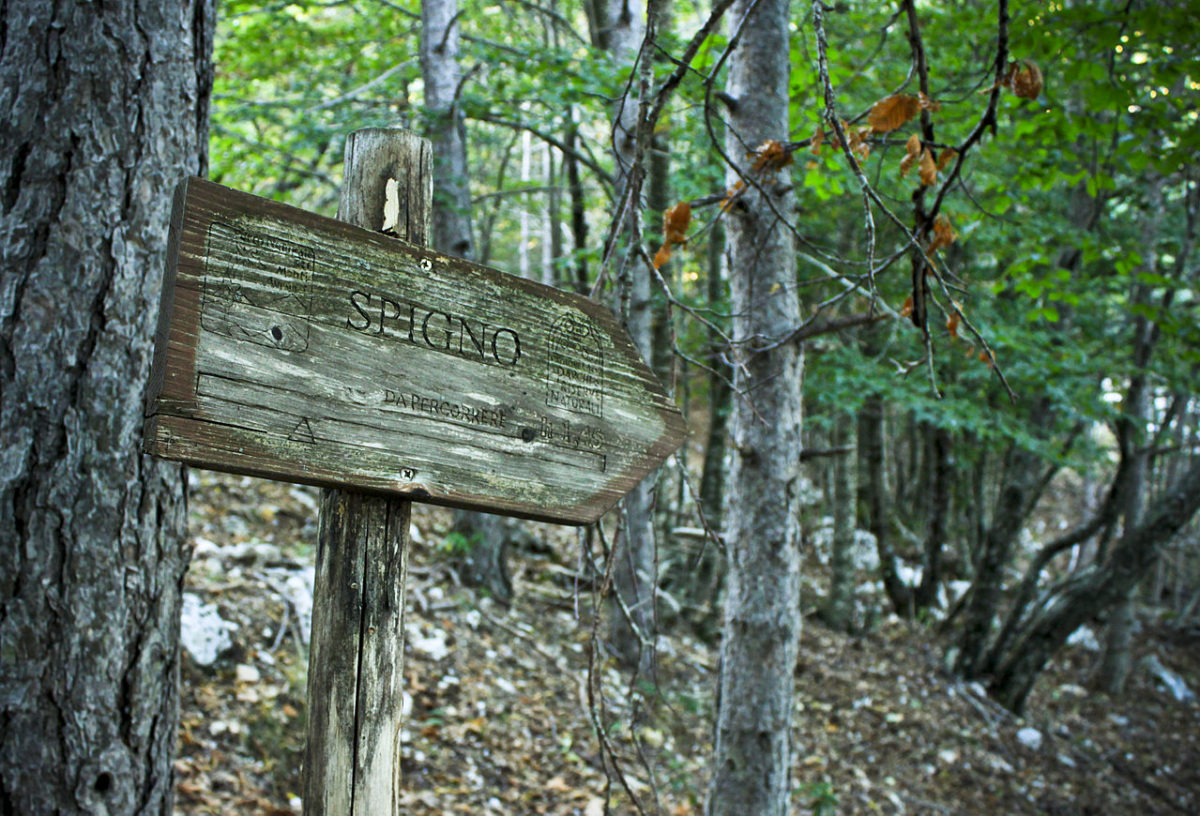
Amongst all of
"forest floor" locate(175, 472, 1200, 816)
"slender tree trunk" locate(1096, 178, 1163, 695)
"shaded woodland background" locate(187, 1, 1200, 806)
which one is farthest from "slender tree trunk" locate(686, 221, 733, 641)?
"slender tree trunk" locate(1096, 178, 1163, 695)

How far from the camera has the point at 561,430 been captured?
159cm

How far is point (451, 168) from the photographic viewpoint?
6.97 meters

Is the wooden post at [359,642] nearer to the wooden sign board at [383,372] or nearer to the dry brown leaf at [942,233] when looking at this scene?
the wooden sign board at [383,372]

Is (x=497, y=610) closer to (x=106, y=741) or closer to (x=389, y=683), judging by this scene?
(x=106, y=741)

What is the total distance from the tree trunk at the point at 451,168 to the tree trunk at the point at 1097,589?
559 cm

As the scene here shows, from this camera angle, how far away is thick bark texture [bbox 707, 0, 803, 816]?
3549mm

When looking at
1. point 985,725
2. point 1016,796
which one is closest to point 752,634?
point 1016,796

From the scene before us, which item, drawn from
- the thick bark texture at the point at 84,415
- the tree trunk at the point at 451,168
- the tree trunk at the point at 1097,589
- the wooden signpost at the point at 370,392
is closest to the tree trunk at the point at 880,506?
the tree trunk at the point at 1097,589

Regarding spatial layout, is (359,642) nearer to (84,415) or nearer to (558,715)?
(84,415)

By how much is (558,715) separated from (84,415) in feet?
14.0

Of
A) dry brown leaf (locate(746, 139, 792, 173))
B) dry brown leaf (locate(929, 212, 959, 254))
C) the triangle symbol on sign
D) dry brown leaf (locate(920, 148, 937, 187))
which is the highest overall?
dry brown leaf (locate(746, 139, 792, 173))

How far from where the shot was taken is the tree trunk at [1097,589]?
25.2 ft

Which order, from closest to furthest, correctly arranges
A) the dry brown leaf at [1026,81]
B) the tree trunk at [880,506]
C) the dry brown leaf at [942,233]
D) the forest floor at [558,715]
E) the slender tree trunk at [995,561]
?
the dry brown leaf at [1026,81]
the dry brown leaf at [942,233]
the forest floor at [558,715]
the slender tree trunk at [995,561]
the tree trunk at [880,506]

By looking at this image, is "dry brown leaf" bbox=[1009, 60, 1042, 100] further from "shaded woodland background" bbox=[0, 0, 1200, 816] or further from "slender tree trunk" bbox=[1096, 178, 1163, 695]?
"slender tree trunk" bbox=[1096, 178, 1163, 695]
